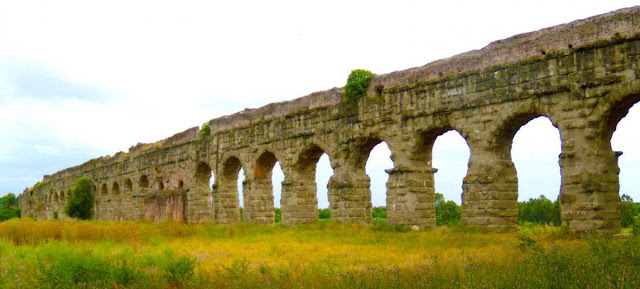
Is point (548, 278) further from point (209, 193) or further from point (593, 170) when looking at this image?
point (209, 193)

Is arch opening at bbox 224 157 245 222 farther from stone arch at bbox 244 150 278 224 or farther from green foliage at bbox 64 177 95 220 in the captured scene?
green foliage at bbox 64 177 95 220

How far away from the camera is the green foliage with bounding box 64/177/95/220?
39.0 metres

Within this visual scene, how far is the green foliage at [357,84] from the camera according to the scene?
17.7 meters

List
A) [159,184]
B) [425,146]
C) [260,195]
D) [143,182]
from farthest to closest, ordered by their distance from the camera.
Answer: [143,182], [159,184], [260,195], [425,146]

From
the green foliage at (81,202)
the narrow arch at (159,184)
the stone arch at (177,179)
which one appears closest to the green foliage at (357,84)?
the stone arch at (177,179)

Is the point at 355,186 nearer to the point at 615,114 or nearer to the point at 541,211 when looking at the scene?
the point at 615,114

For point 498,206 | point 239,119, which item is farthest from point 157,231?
point 498,206

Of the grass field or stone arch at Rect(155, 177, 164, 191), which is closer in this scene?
the grass field

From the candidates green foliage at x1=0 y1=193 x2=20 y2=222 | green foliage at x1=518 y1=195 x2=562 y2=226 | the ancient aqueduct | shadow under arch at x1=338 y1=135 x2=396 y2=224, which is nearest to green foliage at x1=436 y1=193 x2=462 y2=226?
green foliage at x1=518 y1=195 x2=562 y2=226

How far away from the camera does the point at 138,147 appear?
3338 cm

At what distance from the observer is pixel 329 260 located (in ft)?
31.8

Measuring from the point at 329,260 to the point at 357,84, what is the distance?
8932mm

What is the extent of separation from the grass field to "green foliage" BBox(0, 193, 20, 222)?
4765cm

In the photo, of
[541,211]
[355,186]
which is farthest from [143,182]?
[541,211]
